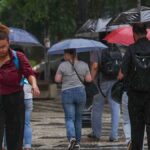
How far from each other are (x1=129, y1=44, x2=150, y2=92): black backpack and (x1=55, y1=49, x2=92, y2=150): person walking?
282 centimetres

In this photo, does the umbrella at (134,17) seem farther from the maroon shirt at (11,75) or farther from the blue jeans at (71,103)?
the maroon shirt at (11,75)

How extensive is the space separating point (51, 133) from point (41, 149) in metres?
2.28

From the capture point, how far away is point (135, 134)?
8242 millimetres

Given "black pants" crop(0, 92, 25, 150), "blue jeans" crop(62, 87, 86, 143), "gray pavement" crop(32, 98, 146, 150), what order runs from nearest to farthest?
"black pants" crop(0, 92, 25, 150)
"blue jeans" crop(62, 87, 86, 143)
"gray pavement" crop(32, 98, 146, 150)

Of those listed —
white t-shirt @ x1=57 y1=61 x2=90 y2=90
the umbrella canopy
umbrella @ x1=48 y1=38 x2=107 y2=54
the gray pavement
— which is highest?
the umbrella canopy

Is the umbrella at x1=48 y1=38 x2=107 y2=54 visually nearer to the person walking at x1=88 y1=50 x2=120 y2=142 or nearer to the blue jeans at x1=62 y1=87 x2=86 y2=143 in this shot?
the person walking at x1=88 y1=50 x2=120 y2=142

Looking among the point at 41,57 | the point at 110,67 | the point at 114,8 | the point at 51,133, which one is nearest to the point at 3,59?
the point at 110,67

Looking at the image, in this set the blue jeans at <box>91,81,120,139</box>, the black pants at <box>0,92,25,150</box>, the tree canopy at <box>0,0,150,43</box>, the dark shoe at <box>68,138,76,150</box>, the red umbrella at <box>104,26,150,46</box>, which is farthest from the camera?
the tree canopy at <box>0,0,150,43</box>

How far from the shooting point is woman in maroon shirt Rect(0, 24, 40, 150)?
7.96m

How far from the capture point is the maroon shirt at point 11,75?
7977 millimetres

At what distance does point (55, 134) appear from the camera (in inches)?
525

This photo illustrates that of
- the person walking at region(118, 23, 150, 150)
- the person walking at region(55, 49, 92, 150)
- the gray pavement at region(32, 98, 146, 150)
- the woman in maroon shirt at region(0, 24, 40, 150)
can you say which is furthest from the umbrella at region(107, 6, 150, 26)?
the woman in maroon shirt at region(0, 24, 40, 150)

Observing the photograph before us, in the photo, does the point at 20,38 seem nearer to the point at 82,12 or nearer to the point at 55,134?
the point at 55,134

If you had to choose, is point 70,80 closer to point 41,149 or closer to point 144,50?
point 41,149
